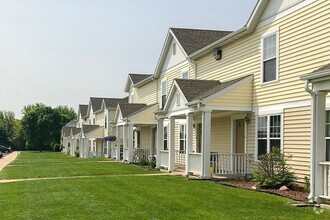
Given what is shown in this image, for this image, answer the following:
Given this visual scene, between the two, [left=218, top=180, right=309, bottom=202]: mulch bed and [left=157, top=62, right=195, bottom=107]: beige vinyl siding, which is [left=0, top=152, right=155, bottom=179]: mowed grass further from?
[left=218, top=180, right=309, bottom=202]: mulch bed

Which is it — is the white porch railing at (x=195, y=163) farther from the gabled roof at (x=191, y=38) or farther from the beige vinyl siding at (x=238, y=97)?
the gabled roof at (x=191, y=38)

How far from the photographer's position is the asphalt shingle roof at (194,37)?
2680 centimetres

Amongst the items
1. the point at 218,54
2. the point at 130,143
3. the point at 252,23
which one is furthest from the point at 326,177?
the point at 130,143

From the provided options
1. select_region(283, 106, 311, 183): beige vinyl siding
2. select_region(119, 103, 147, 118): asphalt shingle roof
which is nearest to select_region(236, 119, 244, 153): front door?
select_region(283, 106, 311, 183): beige vinyl siding

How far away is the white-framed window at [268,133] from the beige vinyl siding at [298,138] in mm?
514

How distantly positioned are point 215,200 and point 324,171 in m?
2.82

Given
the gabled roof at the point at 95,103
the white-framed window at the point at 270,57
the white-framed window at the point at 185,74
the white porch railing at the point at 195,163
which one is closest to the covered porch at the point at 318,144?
the white-framed window at the point at 270,57

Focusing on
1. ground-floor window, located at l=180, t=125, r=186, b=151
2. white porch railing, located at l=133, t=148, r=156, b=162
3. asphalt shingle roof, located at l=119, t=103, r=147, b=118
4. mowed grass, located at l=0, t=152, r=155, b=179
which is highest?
asphalt shingle roof, located at l=119, t=103, r=147, b=118

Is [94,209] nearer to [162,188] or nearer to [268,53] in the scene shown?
[162,188]

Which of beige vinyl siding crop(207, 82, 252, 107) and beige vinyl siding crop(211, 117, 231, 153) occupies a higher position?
beige vinyl siding crop(207, 82, 252, 107)

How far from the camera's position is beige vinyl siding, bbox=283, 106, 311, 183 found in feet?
49.4

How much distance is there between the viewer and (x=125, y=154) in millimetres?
33688

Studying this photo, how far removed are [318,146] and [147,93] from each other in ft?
84.9

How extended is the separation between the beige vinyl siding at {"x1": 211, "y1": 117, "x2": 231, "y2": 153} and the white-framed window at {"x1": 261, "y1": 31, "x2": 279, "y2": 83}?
4176 millimetres
